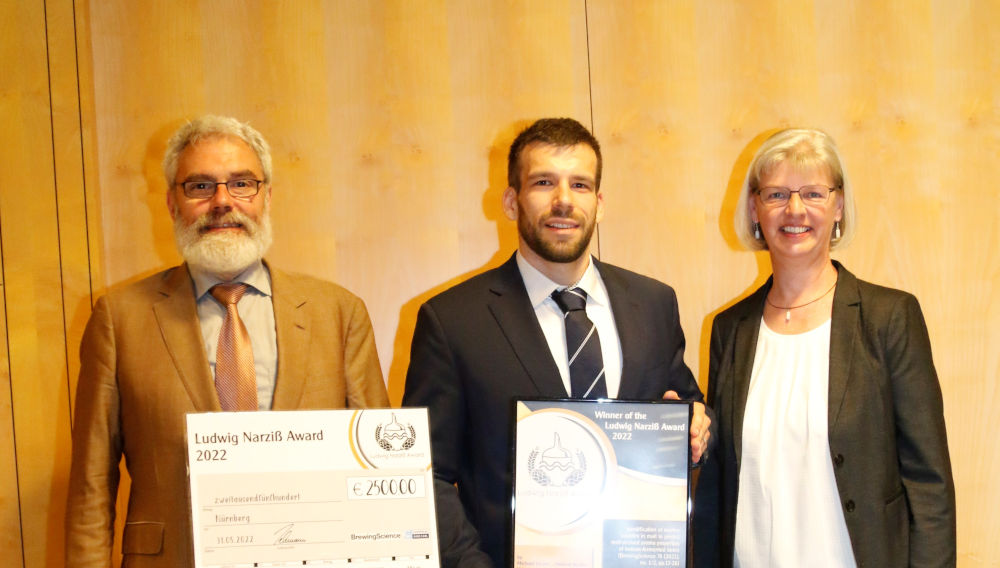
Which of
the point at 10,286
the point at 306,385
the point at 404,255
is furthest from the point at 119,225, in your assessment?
the point at 306,385

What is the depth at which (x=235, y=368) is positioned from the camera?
2.16 m

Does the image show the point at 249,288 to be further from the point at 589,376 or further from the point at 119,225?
the point at 119,225

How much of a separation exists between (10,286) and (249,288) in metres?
1.50

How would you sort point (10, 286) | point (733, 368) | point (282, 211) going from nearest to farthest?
point (733, 368)
point (10, 286)
point (282, 211)

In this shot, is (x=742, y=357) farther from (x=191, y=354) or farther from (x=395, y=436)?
(x=191, y=354)

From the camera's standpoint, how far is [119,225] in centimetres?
339

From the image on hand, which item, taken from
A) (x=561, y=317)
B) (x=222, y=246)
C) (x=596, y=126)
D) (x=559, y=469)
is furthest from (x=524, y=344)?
Result: (x=596, y=126)

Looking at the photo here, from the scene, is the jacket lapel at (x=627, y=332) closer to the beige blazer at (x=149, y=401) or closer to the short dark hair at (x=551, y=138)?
the short dark hair at (x=551, y=138)

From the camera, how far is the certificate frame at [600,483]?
1.98 meters

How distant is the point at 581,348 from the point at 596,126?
149 centimetres

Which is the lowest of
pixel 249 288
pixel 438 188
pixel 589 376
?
pixel 589 376

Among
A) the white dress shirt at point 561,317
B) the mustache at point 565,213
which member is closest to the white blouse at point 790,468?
the white dress shirt at point 561,317

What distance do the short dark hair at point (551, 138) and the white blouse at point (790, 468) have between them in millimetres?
785

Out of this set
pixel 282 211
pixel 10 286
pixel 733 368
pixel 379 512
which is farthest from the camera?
pixel 282 211
